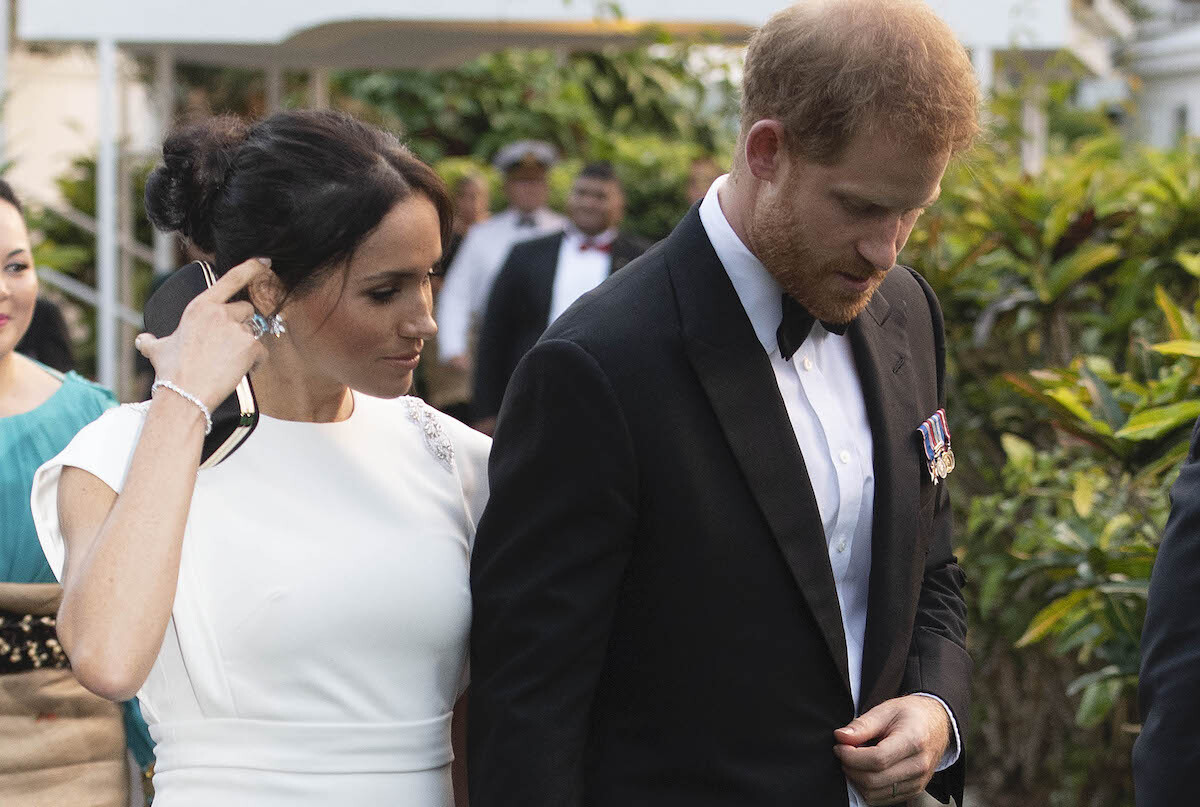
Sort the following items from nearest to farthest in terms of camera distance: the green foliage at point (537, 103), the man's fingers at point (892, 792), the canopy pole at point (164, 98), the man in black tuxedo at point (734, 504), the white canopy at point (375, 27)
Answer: the man in black tuxedo at point (734, 504)
the man's fingers at point (892, 792)
the white canopy at point (375, 27)
the canopy pole at point (164, 98)
the green foliage at point (537, 103)

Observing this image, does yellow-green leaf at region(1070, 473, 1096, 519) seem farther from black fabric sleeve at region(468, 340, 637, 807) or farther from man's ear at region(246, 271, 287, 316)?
man's ear at region(246, 271, 287, 316)

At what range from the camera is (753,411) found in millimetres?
2168

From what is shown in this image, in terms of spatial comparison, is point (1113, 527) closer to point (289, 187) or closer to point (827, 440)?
point (827, 440)

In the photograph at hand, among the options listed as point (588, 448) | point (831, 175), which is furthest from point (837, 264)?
point (588, 448)

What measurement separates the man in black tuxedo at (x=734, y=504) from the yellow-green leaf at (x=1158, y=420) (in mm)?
1149

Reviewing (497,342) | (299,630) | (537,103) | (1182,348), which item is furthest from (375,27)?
(537,103)

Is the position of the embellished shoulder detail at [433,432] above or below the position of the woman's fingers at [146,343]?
below

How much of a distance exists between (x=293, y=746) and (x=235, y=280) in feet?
2.48

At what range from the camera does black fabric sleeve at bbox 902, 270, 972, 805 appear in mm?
2373

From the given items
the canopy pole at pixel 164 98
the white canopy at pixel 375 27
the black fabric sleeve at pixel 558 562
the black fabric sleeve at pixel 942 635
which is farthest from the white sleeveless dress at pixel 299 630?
the canopy pole at pixel 164 98

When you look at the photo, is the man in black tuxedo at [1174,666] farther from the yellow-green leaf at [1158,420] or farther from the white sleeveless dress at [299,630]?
the yellow-green leaf at [1158,420]

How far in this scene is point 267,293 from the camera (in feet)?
8.34

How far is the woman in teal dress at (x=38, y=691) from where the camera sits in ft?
9.87

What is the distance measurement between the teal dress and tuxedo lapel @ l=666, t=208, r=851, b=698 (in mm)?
1597
